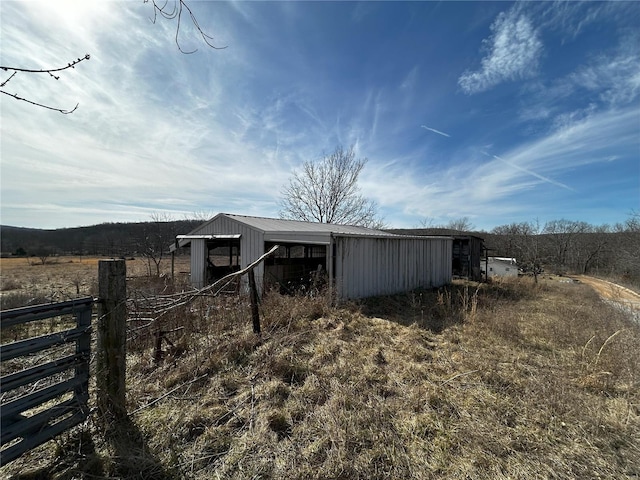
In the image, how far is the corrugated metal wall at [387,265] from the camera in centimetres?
860

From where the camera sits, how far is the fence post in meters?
2.51

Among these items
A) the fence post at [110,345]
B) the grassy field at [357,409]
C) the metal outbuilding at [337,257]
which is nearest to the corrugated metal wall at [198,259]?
the metal outbuilding at [337,257]

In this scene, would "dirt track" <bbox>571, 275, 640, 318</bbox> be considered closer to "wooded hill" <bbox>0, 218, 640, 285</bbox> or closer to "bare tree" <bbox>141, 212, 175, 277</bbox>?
"wooded hill" <bbox>0, 218, 640, 285</bbox>

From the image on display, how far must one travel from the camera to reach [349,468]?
224 cm

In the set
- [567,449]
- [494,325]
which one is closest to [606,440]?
[567,449]

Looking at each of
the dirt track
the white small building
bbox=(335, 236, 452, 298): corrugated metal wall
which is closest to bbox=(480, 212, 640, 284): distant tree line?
the white small building

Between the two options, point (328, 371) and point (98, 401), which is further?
point (328, 371)

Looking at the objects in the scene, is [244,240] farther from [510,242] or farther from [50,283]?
[510,242]

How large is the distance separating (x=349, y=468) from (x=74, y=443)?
2.13m

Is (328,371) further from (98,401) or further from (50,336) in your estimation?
(50,336)

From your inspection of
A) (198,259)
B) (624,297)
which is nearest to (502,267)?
(624,297)

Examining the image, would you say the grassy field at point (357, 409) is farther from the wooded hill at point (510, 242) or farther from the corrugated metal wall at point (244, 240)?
the wooded hill at point (510, 242)

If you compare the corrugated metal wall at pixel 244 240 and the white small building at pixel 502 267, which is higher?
the corrugated metal wall at pixel 244 240

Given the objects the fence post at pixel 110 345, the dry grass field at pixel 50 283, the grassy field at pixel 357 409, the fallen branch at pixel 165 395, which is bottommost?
the dry grass field at pixel 50 283
